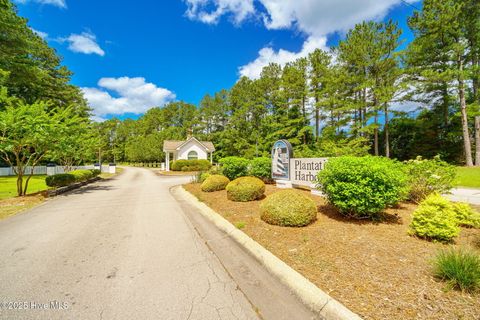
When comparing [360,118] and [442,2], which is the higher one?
[442,2]

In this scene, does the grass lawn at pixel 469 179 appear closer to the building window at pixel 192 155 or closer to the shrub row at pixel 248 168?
the shrub row at pixel 248 168

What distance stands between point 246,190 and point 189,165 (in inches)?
1030

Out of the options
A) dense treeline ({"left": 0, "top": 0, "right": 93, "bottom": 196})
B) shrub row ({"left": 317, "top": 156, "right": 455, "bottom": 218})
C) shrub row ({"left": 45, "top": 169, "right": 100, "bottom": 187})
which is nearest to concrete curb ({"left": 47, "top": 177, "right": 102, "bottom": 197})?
shrub row ({"left": 45, "top": 169, "right": 100, "bottom": 187})

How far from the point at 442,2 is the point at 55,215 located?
31003 millimetres

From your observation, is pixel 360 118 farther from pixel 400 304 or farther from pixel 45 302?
pixel 45 302

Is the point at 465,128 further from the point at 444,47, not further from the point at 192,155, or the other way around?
the point at 192,155

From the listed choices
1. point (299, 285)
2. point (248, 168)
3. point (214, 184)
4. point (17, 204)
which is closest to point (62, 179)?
point (17, 204)

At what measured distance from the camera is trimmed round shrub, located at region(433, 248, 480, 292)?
2789 mm

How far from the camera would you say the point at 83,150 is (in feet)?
79.3

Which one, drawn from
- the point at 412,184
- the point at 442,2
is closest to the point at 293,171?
the point at 412,184

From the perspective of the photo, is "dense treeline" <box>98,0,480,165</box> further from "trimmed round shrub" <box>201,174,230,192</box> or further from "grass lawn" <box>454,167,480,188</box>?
"trimmed round shrub" <box>201,174,230,192</box>

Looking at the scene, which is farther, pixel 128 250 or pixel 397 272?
pixel 128 250

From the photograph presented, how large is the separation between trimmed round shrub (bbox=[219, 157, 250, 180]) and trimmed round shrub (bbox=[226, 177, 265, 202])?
14.5 feet

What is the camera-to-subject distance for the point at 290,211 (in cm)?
569
